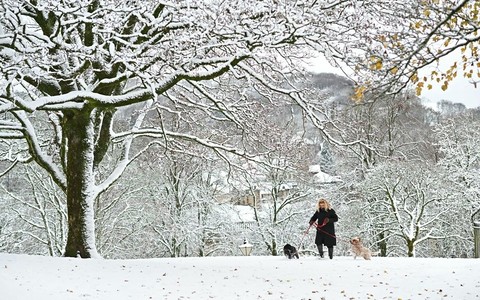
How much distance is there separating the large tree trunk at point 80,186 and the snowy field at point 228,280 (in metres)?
1.03

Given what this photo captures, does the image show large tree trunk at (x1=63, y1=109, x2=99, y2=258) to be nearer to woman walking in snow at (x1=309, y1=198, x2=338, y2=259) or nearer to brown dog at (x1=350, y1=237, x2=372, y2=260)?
woman walking in snow at (x1=309, y1=198, x2=338, y2=259)

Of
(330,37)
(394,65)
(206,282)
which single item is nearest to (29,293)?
(206,282)

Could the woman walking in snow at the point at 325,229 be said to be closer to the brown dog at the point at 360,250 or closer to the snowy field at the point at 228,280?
the brown dog at the point at 360,250

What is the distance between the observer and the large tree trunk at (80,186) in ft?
33.2

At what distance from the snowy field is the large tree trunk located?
1027mm

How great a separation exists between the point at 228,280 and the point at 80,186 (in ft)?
12.8

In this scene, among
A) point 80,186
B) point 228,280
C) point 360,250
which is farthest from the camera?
point 360,250

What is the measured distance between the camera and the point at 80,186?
1030 cm

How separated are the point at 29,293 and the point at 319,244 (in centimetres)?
741

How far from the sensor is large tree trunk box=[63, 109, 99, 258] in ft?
33.2

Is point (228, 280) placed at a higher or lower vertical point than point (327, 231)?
lower

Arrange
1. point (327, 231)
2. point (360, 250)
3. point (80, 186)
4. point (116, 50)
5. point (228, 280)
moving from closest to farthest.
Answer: point (228, 280) < point (116, 50) < point (80, 186) < point (360, 250) < point (327, 231)

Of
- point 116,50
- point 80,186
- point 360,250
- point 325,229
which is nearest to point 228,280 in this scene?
point 80,186

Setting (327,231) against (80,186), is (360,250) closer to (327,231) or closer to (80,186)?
(327,231)
